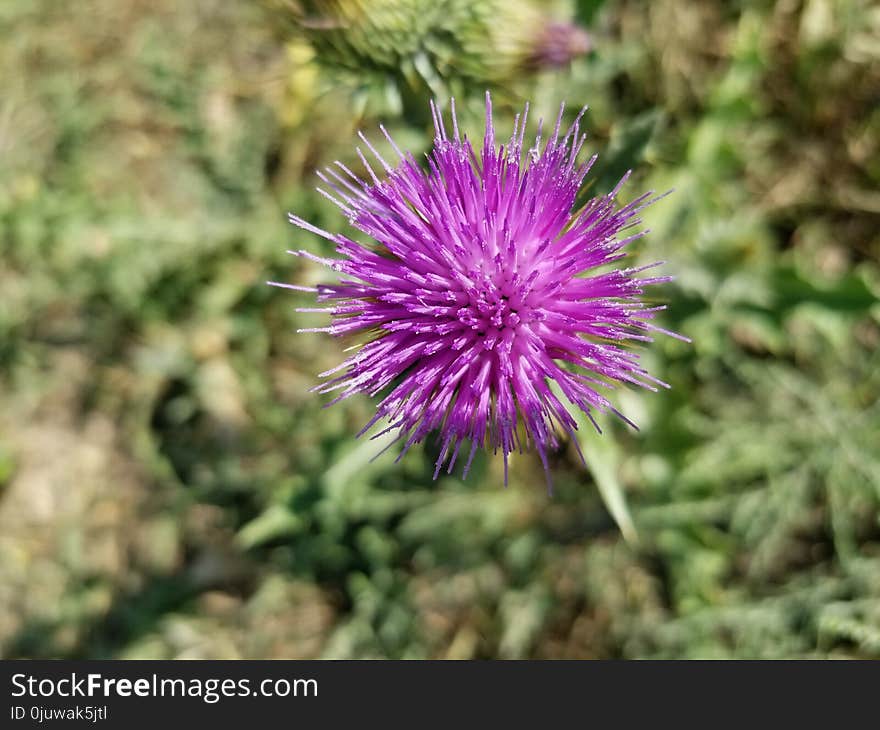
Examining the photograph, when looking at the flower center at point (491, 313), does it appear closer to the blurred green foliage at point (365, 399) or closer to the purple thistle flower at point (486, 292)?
the purple thistle flower at point (486, 292)

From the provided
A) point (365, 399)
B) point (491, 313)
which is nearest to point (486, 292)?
point (491, 313)

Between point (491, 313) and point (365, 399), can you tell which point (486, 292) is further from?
point (365, 399)

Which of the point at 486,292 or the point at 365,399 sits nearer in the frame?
the point at 486,292

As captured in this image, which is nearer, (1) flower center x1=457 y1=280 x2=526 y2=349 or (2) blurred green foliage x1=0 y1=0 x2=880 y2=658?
(1) flower center x1=457 y1=280 x2=526 y2=349

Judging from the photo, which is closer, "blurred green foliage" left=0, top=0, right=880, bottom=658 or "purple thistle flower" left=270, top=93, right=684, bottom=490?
"purple thistle flower" left=270, top=93, right=684, bottom=490

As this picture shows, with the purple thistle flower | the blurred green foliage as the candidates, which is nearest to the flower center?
the purple thistle flower

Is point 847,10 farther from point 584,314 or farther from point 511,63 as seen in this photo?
point 584,314

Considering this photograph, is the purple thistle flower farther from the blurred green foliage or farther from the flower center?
the blurred green foliage
